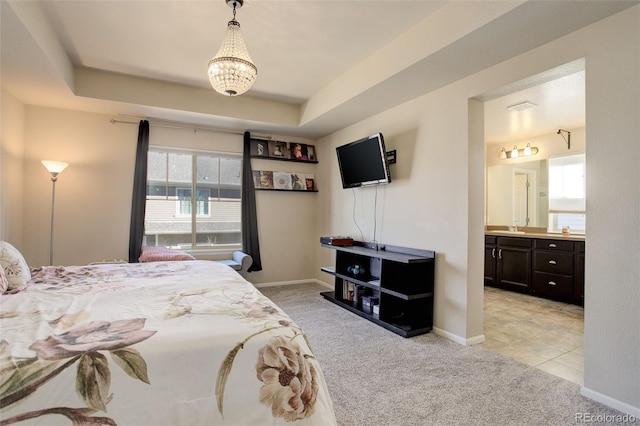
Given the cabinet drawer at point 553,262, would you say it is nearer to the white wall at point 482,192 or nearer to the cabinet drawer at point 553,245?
the cabinet drawer at point 553,245

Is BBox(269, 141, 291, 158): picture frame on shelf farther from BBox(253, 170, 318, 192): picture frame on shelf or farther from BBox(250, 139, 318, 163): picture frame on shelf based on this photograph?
BBox(253, 170, 318, 192): picture frame on shelf

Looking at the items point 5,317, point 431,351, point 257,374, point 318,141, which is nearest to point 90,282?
point 5,317

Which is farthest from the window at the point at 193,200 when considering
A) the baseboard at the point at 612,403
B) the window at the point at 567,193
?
the window at the point at 567,193

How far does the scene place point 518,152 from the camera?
5.33 metres

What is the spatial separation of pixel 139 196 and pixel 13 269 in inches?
91.6

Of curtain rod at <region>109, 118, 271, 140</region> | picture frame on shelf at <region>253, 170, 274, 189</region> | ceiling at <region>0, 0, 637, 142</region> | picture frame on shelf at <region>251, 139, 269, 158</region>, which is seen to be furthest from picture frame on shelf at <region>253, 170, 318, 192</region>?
ceiling at <region>0, 0, 637, 142</region>

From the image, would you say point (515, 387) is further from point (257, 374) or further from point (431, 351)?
point (257, 374)

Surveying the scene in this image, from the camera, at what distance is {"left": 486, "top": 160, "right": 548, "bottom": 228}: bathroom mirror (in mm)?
5086

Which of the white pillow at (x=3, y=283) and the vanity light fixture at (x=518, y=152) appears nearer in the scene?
the white pillow at (x=3, y=283)

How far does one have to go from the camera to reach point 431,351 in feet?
8.85

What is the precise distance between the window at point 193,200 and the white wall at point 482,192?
1753 mm

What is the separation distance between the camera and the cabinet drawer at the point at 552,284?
13.6 feet

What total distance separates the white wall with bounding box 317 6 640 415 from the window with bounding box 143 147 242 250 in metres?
1.75

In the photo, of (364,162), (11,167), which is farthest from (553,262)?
(11,167)
